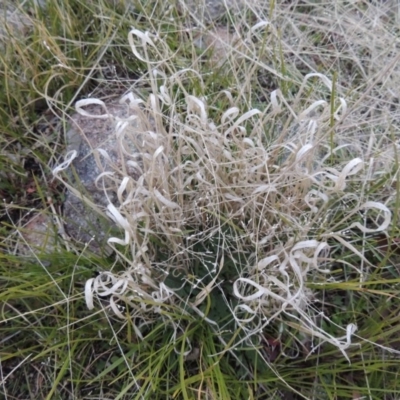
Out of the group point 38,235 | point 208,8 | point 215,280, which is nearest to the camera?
point 215,280

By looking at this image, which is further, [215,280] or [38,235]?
[38,235]

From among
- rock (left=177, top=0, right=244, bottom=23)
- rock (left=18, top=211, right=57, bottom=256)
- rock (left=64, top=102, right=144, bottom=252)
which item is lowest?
rock (left=18, top=211, right=57, bottom=256)

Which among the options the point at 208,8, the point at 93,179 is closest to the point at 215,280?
the point at 93,179

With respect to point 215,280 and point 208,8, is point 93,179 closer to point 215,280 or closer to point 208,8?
point 215,280

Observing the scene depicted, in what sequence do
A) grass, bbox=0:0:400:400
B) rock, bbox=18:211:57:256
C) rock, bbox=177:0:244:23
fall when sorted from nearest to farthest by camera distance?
grass, bbox=0:0:400:400, rock, bbox=18:211:57:256, rock, bbox=177:0:244:23

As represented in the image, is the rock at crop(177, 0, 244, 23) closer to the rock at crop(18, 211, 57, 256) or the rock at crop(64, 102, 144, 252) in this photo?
the rock at crop(64, 102, 144, 252)

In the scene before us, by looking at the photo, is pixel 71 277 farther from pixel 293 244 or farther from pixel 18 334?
pixel 293 244

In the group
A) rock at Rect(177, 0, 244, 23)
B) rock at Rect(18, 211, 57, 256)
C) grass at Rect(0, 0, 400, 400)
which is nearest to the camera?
grass at Rect(0, 0, 400, 400)

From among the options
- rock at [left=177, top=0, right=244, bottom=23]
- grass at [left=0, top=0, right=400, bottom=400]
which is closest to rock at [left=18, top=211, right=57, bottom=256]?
grass at [left=0, top=0, right=400, bottom=400]

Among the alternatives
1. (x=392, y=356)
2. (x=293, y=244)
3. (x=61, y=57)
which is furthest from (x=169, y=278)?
(x=61, y=57)
